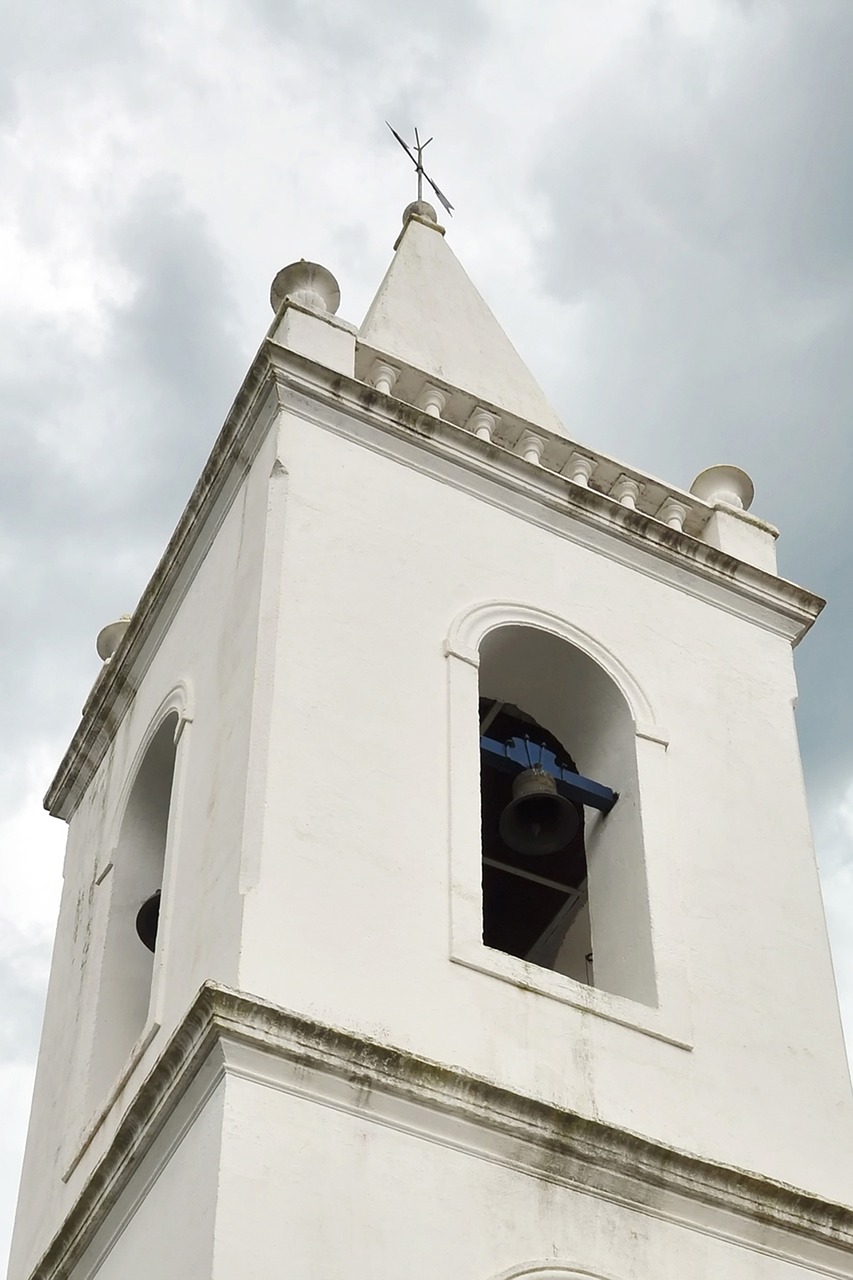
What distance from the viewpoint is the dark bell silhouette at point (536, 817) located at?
45.0ft

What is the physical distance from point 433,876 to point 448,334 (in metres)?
6.70

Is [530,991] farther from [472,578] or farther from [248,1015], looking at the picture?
[472,578]

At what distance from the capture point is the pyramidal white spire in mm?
17156

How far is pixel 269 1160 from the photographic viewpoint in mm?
10234

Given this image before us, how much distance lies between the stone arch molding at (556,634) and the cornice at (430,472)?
967 millimetres

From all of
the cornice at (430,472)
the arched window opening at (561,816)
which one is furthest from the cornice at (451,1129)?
the cornice at (430,472)

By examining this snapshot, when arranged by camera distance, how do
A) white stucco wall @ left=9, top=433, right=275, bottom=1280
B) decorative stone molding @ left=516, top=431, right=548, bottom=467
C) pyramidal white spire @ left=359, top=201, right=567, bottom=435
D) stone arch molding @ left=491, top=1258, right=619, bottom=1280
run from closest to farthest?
stone arch molding @ left=491, top=1258, right=619, bottom=1280, white stucco wall @ left=9, top=433, right=275, bottom=1280, decorative stone molding @ left=516, top=431, right=548, bottom=467, pyramidal white spire @ left=359, top=201, right=567, bottom=435

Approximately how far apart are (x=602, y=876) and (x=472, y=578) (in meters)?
2.13

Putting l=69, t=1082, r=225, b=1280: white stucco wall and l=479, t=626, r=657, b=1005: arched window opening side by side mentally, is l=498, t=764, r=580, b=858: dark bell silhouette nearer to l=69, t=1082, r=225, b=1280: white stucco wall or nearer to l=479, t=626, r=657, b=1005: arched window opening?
l=479, t=626, r=657, b=1005: arched window opening

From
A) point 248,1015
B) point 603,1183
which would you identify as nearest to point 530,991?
point 603,1183

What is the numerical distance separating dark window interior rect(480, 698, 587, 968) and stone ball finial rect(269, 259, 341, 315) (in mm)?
3240

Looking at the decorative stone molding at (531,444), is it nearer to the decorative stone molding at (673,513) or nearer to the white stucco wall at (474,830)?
the white stucco wall at (474,830)

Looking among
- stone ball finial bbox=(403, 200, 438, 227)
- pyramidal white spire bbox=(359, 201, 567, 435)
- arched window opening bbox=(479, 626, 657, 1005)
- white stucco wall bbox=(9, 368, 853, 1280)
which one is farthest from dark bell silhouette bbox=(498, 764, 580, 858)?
stone ball finial bbox=(403, 200, 438, 227)

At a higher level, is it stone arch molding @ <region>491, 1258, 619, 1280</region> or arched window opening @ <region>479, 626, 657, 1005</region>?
arched window opening @ <region>479, 626, 657, 1005</region>
